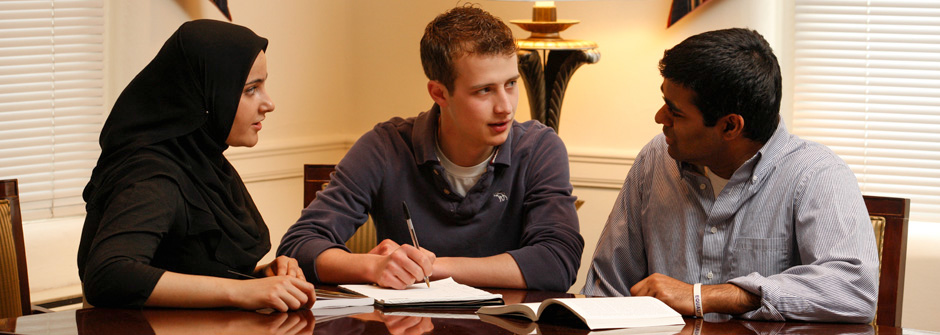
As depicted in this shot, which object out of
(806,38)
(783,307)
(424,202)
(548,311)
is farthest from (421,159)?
(806,38)

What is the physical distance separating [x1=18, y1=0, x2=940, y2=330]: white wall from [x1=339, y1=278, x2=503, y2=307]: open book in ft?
5.35

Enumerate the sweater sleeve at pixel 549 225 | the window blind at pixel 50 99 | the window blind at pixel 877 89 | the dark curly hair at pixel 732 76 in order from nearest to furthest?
the dark curly hair at pixel 732 76, the sweater sleeve at pixel 549 225, the window blind at pixel 50 99, the window blind at pixel 877 89

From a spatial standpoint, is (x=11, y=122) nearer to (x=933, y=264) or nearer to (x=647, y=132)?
(x=647, y=132)

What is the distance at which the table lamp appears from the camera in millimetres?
2912

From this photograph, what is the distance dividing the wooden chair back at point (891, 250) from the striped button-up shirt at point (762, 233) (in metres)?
0.25

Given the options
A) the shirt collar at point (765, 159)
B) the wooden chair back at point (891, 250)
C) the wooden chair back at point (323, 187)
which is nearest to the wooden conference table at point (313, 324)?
the shirt collar at point (765, 159)

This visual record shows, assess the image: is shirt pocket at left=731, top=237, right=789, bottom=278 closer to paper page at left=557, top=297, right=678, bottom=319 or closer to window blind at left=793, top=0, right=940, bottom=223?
paper page at left=557, top=297, right=678, bottom=319

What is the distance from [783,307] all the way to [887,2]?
6.29 feet

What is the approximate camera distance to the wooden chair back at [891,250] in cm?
192

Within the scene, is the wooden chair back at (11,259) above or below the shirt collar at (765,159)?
below

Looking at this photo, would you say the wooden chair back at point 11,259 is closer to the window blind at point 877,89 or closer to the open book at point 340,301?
the open book at point 340,301

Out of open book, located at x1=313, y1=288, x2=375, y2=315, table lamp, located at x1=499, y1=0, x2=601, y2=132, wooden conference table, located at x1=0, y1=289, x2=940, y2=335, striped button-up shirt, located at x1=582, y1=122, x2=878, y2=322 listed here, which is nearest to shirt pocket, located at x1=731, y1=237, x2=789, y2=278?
striped button-up shirt, located at x1=582, y1=122, x2=878, y2=322

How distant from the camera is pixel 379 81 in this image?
394 centimetres

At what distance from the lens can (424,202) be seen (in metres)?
2.06
